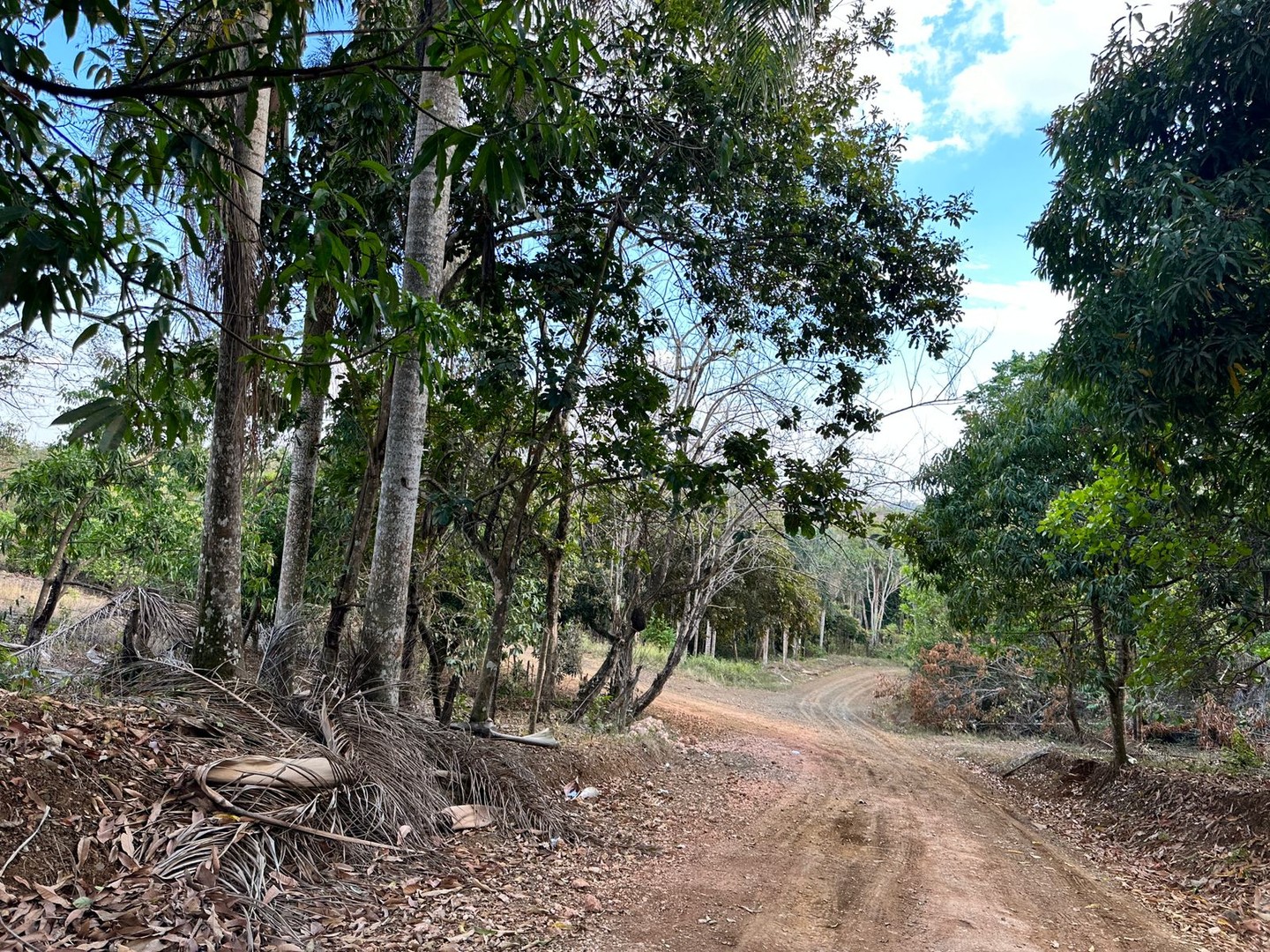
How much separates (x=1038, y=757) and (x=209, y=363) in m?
14.4

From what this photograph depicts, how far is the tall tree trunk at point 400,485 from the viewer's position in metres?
6.68

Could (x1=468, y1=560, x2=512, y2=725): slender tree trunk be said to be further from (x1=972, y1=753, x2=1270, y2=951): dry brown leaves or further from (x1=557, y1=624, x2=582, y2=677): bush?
(x1=557, y1=624, x2=582, y2=677): bush

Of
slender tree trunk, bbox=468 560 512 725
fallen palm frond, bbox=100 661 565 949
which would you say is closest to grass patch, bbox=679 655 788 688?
slender tree trunk, bbox=468 560 512 725

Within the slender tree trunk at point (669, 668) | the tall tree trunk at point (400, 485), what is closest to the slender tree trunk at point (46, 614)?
the tall tree trunk at point (400, 485)

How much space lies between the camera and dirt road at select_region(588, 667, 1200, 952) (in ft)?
16.5

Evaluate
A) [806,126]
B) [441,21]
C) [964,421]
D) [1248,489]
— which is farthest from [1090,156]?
[964,421]

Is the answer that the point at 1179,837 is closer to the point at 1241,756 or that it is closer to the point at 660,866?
the point at 1241,756

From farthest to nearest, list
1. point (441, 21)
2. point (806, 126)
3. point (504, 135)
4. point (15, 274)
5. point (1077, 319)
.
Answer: point (806, 126), point (1077, 319), point (441, 21), point (504, 135), point (15, 274)

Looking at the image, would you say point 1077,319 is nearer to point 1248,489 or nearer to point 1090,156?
point 1090,156

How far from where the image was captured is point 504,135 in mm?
2574

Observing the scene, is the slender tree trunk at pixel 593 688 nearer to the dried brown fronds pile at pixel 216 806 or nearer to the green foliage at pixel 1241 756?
the dried brown fronds pile at pixel 216 806

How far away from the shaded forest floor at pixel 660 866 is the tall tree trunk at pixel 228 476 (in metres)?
0.67

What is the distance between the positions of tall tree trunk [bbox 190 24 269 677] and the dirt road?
11.5ft

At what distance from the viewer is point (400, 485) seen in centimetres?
681
